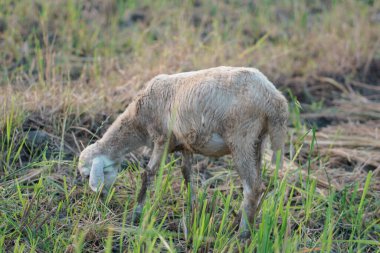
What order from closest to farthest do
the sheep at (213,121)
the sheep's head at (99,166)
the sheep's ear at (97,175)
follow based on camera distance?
the sheep at (213,121), the sheep's ear at (97,175), the sheep's head at (99,166)

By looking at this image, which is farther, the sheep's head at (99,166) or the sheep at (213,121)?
the sheep's head at (99,166)

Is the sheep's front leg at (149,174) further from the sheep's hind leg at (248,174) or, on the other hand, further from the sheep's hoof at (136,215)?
the sheep's hind leg at (248,174)

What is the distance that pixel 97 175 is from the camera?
3523mm

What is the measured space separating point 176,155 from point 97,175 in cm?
112

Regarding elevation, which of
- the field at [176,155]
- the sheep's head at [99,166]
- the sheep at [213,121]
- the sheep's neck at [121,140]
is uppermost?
the sheep at [213,121]

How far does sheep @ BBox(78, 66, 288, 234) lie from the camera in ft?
10.3

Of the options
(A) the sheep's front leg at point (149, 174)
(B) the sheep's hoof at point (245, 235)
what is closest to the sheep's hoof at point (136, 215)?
(A) the sheep's front leg at point (149, 174)

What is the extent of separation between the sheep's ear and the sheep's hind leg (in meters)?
0.80

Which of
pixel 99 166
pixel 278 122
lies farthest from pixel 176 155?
pixel 278 122

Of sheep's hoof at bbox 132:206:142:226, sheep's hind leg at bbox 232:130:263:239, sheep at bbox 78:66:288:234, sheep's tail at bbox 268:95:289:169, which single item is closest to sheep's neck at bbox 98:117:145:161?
sheep at bbox 78:66:288:234

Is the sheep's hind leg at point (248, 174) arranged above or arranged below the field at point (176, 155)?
above

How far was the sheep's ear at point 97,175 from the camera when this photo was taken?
11.4 feet

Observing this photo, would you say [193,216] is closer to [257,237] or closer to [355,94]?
[257,237]

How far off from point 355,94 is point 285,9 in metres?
2.47
